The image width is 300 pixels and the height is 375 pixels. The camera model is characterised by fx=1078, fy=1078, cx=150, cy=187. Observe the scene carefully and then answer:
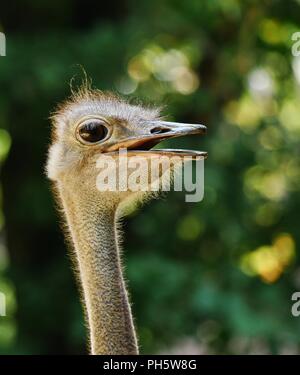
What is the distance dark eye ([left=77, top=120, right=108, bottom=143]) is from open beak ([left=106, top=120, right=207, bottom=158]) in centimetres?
4

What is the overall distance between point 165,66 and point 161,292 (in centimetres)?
181

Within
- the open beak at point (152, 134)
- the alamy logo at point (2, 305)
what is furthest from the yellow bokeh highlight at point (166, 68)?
the open beak at point (152, 134)

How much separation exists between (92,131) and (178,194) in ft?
13.0

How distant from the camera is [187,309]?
6.20m

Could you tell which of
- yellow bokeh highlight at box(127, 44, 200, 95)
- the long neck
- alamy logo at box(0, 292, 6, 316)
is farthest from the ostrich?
alamy logo at box(0, 292, 6, 316)

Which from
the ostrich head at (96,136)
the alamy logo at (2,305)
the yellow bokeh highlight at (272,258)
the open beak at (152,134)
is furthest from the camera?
the alamy logo at (2,305)

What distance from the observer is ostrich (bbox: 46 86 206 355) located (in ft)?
8.46

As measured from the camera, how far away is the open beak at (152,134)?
2533 millimetres

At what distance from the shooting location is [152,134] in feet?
8.69

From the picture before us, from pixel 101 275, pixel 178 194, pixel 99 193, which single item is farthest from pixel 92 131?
pixel 178 194

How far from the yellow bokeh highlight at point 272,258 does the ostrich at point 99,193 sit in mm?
4119

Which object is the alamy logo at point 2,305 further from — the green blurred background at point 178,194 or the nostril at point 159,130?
the nostril at point 159,130

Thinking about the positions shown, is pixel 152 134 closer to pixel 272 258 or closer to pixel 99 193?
pixel 99 193
